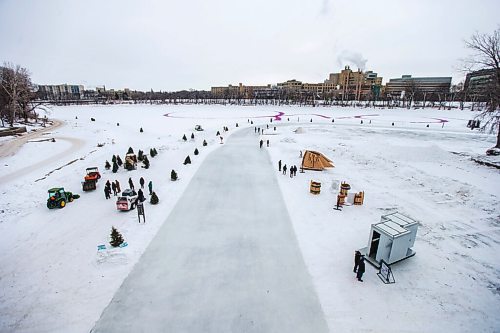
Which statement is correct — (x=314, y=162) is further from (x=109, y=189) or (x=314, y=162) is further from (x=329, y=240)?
(x=109, y=189)

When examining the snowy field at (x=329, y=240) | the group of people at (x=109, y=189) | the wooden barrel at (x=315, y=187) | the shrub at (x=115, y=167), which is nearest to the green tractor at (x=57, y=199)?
the snowy field at (x=329, y=240)

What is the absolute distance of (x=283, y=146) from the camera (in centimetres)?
3503

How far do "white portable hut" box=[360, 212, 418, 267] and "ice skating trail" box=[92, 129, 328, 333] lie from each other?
3375 mm

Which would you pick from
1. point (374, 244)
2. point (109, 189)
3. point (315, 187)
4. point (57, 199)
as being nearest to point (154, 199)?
point (109, 189)

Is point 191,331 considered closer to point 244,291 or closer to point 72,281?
point 244,291

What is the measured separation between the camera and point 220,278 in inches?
406

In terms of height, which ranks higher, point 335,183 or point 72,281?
point 335,183

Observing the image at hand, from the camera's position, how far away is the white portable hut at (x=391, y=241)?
35.4 ft

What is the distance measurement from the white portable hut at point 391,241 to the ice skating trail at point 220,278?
11.1 ft

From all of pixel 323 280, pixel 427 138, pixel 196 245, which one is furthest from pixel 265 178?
pixel 427 138

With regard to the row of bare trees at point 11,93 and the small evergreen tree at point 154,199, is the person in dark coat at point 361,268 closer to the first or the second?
the small evergreen tree at point 154,199

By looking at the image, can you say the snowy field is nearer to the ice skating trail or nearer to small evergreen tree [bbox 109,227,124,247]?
small evergreen tree [bbox 109,227,124,247]

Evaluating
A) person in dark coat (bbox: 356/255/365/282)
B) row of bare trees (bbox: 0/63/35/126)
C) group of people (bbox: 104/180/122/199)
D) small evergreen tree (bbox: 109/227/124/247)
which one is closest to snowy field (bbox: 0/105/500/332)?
person in dark coat (bbox: 356/255/365/282)

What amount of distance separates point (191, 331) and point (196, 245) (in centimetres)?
478
